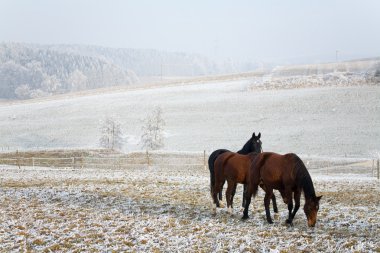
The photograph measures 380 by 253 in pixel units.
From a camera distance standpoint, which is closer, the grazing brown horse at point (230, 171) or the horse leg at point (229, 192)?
the grazing brown horse at point (230, 171)

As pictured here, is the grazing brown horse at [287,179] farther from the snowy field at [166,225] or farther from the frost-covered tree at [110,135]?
→ the frost-covered tree at [110,135]

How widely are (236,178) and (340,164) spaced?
26397 mm

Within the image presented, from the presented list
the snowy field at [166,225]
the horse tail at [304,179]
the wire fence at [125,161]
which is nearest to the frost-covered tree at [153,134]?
the wire fence at [125,161]

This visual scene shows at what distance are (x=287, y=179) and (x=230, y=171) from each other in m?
2.12

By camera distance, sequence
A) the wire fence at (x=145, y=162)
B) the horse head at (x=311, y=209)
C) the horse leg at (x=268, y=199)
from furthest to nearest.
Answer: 1. the wire fence at (x=145, y=162)
2. the horse leg at (x=268, y=199)
3. the horse head at (x=311, y=209)

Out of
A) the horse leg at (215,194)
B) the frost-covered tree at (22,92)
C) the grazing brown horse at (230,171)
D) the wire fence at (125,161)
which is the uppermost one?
the frost-covered tree at (22,92)

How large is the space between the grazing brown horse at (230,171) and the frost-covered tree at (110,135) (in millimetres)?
40585

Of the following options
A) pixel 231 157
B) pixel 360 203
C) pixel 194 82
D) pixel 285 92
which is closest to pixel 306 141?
pixel 285 92

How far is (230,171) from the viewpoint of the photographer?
40.1ft

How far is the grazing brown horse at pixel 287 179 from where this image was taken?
1030 cm

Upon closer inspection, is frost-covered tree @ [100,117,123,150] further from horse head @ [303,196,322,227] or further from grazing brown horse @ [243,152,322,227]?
horse head @ [303,196,322,227]

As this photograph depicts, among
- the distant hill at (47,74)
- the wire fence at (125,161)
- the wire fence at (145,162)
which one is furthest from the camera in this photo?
the distant hill at (47,74)

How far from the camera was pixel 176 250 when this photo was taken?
9406 mm

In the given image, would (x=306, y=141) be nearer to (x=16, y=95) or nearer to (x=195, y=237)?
(x=195, y=237)
